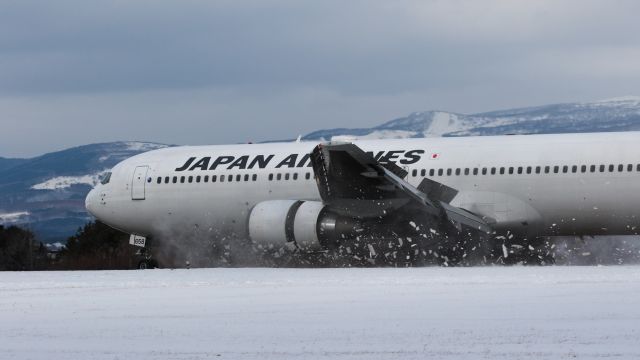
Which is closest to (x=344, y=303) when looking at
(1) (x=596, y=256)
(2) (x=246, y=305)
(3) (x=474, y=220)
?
(2) (x=246, y=305)

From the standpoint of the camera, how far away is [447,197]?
2847cm

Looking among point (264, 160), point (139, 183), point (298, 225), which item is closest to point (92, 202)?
point (139, 183)

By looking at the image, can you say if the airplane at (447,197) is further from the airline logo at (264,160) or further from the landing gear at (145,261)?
the landing gear at (145,261)

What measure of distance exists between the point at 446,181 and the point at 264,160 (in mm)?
4930

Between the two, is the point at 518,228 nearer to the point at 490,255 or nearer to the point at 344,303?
the point at 490,255

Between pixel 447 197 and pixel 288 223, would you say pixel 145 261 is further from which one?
pixel 447 197

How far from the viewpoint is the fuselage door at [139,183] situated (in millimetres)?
32219

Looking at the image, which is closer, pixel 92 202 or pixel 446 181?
pixel 446 181

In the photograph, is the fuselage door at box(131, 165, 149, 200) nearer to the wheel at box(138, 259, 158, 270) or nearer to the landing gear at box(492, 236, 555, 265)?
the wheel at box(138, 259, 158, 270)

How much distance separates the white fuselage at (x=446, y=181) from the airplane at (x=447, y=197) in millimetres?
27

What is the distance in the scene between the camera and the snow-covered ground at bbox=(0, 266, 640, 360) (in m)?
11.6

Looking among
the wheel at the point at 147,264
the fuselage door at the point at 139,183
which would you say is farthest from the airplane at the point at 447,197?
the fuselage door at the point at 139,183

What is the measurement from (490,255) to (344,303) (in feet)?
42.6

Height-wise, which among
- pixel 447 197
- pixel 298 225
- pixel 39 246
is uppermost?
pixel 447 197
